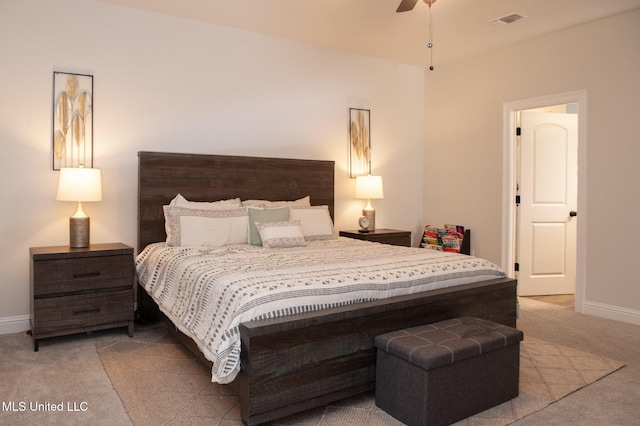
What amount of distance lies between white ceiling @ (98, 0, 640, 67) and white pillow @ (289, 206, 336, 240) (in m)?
1.67

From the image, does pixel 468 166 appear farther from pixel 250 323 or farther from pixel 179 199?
pixel 250 323

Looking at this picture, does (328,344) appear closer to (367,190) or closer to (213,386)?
(213,386)

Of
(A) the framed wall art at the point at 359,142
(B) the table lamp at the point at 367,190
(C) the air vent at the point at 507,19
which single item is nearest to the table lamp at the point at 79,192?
(B) the table lamp at the point at 367,190

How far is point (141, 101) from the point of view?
3973 millimetres

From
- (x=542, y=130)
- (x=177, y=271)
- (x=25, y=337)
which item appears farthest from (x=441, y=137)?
(x=25, y=337)

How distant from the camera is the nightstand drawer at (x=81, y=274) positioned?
3.18 m

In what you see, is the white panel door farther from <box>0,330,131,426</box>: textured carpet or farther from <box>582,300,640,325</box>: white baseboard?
<box>0,330,131,426</box>: textured carpet

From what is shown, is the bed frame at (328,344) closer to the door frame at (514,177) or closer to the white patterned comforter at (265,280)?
the white patterned comforter at (265,280)

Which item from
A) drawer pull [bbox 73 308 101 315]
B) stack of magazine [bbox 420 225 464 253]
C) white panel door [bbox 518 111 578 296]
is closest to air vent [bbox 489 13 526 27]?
white panel door [bbox 518 111 578 296]

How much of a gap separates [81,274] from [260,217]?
137 centimetres

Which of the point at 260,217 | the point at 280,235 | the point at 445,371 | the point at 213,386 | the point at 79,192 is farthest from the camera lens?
the point at 260,217

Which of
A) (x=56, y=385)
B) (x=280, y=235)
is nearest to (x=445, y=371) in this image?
(x=280, y=235)

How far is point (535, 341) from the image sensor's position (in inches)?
136

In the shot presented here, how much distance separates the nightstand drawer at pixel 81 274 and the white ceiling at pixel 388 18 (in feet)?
6.83
